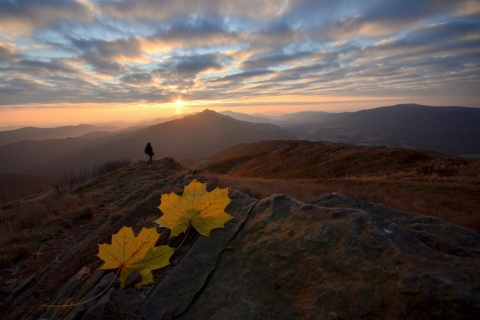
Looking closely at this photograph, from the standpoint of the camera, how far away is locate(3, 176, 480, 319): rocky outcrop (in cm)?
177

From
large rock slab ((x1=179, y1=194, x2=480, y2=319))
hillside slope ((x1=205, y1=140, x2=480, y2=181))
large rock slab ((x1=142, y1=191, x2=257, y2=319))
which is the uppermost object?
large rock slab ((x1=179, y1=194, x2=480, y2=319))

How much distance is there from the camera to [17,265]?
8.03m

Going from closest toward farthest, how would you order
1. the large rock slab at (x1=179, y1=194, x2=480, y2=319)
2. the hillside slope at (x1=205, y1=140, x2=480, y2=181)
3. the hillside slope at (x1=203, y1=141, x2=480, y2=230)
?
the large rock slab at (x1=179, y1=194, x2=480, y2=319)
the hillside slope at (x1=203, y1=141, x2=480, y2=230)
the hillside slope at (x1=205, y1=140, x2=480, y2=181)

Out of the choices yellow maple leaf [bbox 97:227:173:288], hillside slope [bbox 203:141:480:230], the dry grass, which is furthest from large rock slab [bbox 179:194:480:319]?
the dry grass

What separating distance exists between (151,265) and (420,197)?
15.7 metres

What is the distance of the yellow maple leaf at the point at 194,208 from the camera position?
3295mm

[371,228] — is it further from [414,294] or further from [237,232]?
[237,232]

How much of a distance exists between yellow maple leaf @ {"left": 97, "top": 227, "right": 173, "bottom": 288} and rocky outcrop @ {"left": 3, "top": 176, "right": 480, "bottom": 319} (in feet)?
1.64

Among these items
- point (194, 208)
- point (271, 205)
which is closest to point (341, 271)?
point (271, 205)

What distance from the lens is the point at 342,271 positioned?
2266mm

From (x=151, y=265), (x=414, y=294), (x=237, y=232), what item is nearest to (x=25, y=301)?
(x=151, y=265)

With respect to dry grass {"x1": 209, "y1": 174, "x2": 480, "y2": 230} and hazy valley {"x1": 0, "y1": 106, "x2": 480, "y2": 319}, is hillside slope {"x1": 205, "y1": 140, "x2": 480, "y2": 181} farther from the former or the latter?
dry grass {"x1": 209, "y1": 174, "x2": 480, "y2": 230}

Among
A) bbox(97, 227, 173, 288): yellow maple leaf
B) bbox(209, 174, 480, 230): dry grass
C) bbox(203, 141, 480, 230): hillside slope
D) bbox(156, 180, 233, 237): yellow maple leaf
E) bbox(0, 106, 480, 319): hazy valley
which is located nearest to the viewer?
bbox(97, 227, 173, 288): yellow maple leaf

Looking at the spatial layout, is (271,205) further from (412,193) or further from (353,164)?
(353,164)
